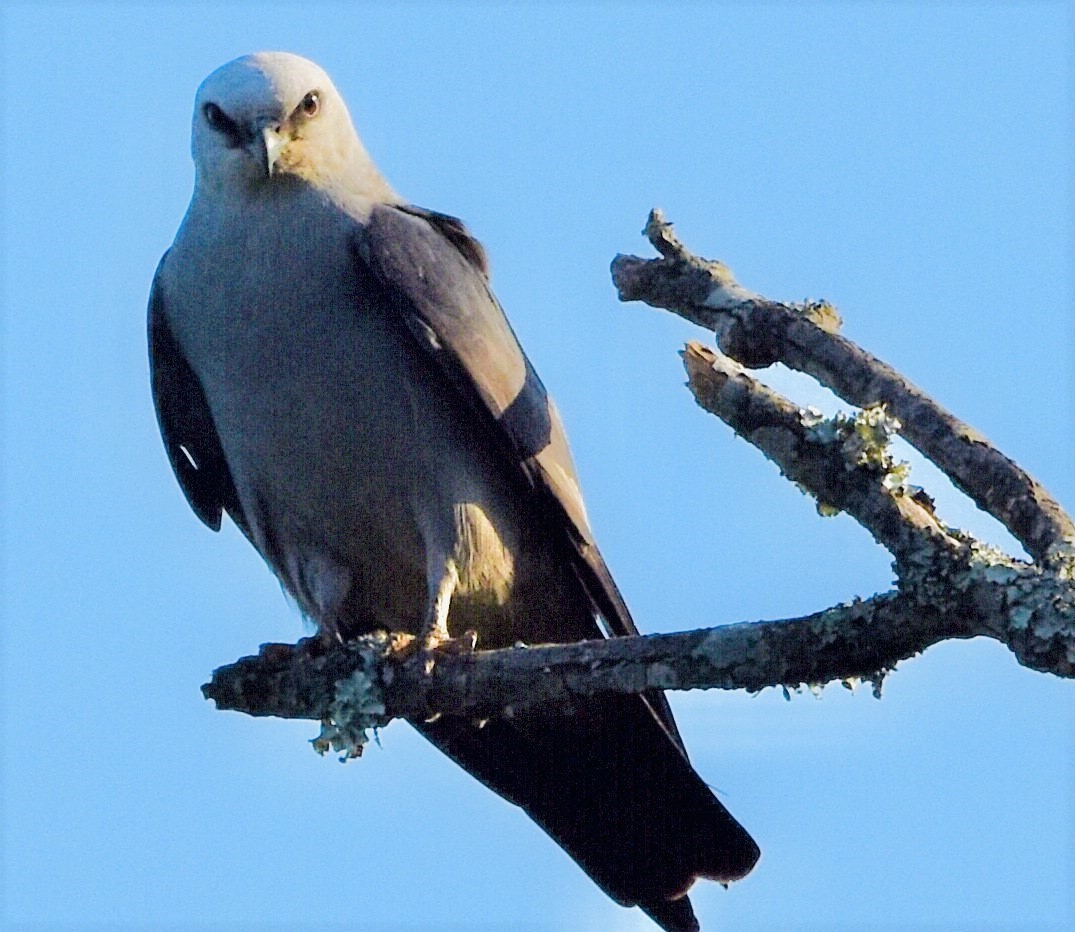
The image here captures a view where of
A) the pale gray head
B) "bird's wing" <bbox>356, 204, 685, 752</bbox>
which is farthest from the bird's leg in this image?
the pale gray head

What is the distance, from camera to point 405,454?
5.85m

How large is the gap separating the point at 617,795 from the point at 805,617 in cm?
198

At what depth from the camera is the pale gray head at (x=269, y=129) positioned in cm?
614

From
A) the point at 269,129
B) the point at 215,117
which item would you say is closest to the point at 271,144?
the point at 269,129

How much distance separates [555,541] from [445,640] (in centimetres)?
70

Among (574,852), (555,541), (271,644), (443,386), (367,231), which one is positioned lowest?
(574,852)

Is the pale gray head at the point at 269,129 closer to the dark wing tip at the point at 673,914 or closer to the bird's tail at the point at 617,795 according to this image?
the bird's tail at the point at 617,795

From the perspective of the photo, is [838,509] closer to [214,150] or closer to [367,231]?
[367,231]

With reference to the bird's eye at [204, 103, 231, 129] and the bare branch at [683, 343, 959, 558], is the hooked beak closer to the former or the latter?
the bird's eye at [204, 103, 231, 129]

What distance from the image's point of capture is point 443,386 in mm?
5953

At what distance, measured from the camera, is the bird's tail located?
19.3 ft

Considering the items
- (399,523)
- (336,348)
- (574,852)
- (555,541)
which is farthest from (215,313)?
(574,852)

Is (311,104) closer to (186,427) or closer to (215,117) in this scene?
(215,117)

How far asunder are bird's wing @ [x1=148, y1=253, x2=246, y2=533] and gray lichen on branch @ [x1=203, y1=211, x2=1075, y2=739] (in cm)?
102
